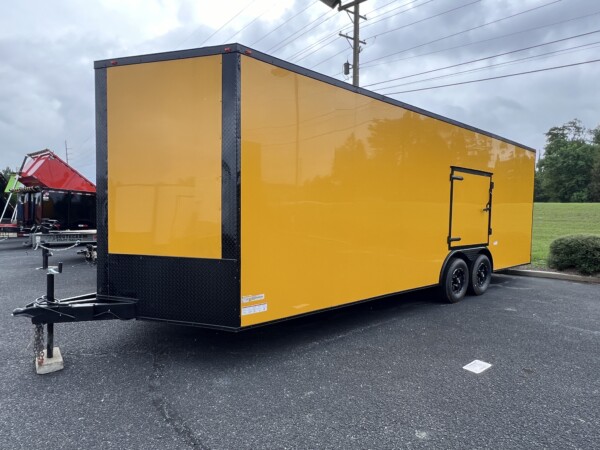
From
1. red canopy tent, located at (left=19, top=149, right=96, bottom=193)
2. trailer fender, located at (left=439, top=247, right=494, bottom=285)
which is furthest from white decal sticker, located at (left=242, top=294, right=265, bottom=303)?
red canopy tent, located at (left=19, top=149, right=96, bottom=193)

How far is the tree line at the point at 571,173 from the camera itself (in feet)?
223

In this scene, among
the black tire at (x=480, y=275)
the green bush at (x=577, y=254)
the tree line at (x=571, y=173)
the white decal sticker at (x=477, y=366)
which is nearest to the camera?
the white decal sticker at (x=477, y=366)

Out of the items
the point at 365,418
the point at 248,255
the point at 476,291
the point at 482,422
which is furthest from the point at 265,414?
the point at 476,291

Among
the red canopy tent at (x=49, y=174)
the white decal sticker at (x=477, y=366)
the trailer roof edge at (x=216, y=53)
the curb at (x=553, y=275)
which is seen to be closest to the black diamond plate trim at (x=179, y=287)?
the trailer roof edge at (x=216, y=53)

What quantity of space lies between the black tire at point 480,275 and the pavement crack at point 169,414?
5479mm

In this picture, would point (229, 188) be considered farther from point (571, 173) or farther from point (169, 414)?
point (571, 173)

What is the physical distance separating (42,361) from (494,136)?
296 inches

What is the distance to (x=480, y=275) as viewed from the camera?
23.8ft

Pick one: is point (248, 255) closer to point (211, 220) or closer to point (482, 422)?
point (211, 220)

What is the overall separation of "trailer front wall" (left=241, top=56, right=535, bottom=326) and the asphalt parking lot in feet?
1.96

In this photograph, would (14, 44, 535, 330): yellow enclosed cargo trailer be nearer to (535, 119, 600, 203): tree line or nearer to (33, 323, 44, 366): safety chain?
(33, 323, 44, 366): safety chain

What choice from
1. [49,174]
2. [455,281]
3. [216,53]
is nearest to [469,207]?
[455,281]

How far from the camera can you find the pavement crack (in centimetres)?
261

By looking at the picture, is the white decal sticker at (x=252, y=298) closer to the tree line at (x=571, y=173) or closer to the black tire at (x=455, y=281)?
the black tire at (x=455, y=281)
